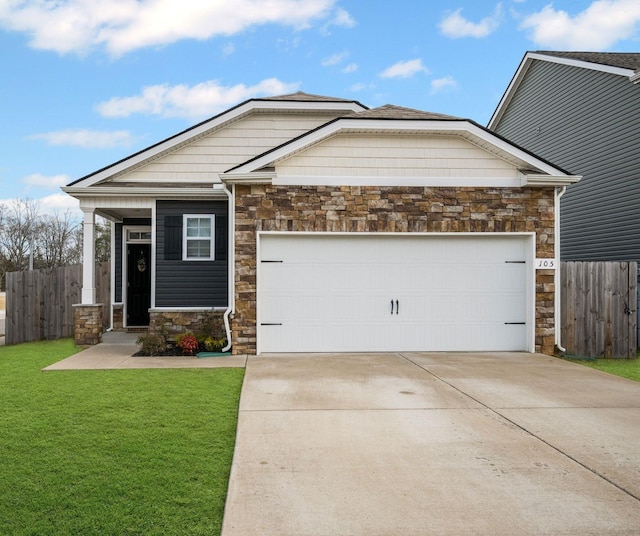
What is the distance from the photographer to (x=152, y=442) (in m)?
4.82

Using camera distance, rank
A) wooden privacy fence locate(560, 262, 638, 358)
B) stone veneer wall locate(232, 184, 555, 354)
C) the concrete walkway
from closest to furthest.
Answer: the concrete walkway
stone veneer wall locate(232, 184, 555, 354)
wooden privacy fence locate(560, 262, 638, 358)

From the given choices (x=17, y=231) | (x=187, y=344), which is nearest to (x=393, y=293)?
(x=187, y=344)

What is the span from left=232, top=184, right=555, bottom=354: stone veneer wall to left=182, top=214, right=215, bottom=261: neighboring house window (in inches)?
87.4

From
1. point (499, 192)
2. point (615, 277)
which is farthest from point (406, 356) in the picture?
point (615, 277)

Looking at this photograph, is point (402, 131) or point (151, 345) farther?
point (151, 345)

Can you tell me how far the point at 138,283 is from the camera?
1439 centimetres

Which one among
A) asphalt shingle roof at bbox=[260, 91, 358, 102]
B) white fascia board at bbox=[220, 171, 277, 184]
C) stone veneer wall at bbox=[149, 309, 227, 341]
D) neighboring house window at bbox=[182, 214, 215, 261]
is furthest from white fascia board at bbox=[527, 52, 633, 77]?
stone veneer wall at bbox=[149, 309, 227, 341]

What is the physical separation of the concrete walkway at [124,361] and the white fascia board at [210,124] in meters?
3.76

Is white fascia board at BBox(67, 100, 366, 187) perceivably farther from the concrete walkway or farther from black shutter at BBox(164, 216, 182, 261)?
the concrete walkway

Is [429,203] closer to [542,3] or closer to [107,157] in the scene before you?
[542,3]

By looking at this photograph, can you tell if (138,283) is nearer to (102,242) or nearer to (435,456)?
(435,456)

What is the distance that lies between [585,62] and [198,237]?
1121 cm

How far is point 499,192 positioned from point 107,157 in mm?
28021

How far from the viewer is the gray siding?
39.4ft
